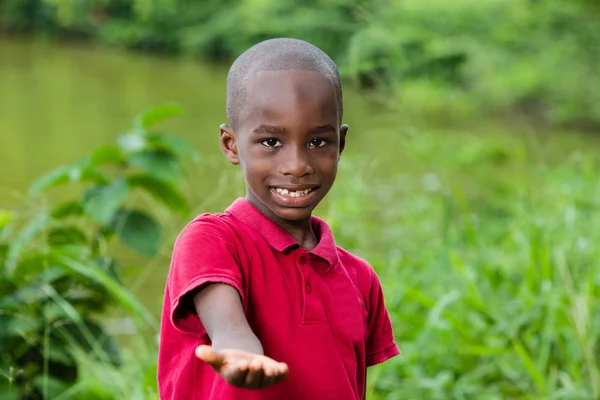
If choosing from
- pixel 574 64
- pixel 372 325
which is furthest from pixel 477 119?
pixel 372 325

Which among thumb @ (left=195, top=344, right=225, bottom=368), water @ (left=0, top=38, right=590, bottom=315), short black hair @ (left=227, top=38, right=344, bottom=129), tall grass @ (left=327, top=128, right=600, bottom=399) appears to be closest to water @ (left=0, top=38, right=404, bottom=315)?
water @ (left=0, top=38, right=590, bottom=315)

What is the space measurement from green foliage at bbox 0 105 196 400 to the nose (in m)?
1.22

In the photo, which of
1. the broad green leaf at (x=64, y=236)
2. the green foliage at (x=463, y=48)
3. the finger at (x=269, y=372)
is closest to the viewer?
the finger at (x=269, y=372)

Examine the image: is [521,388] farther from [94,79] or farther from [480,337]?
[94,79]

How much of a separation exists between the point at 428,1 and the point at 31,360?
12.3 feet

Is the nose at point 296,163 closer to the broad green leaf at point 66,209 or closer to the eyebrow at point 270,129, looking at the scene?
the eyebrow at point 270,129

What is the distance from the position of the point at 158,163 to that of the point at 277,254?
53.9 inches

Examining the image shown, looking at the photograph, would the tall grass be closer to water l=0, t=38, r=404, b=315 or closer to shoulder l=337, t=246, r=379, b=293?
water l=0, t=38, r=404, b=315

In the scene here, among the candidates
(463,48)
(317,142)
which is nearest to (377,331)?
(317,142)

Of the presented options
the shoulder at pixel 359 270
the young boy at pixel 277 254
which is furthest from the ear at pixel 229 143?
the shoulder at pixel 359 270

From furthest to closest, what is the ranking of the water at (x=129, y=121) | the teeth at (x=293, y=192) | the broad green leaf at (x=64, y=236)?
the water at (x=129, y=121), the broad green leaf at (x=64, y=236), the teeth at (x=293, y=192)

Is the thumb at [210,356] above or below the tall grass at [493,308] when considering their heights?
above

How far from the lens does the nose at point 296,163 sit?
1.25 metres

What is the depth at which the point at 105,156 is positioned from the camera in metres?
2.61
